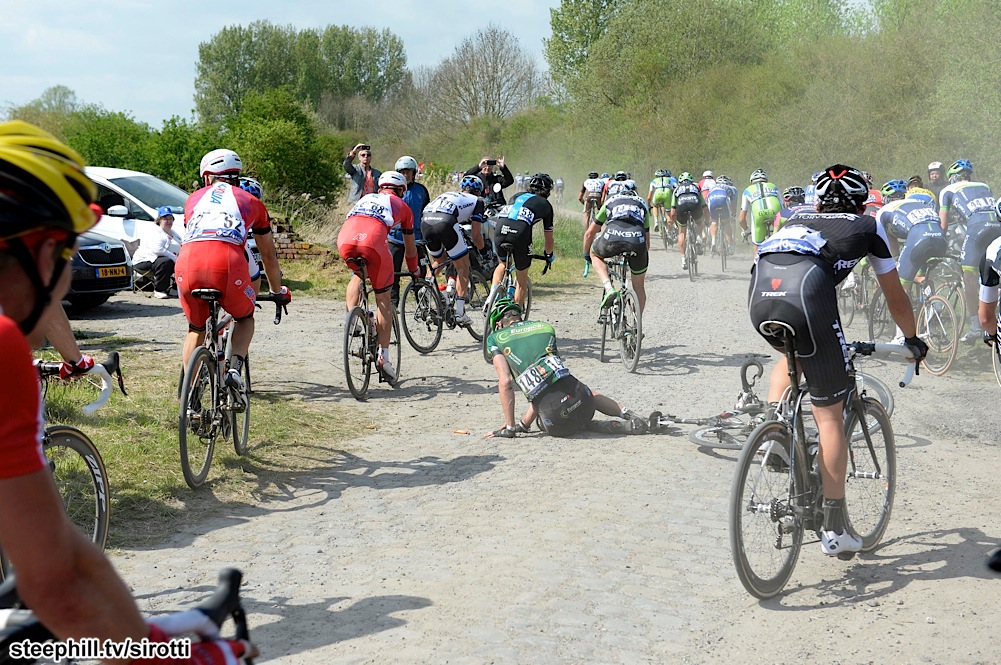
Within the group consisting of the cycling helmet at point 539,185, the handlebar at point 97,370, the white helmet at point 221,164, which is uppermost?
the cycling helmet at point 539,185

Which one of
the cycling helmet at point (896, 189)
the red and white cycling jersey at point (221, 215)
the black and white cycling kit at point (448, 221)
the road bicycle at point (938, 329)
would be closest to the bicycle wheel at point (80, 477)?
the red and white cycling jersey at point (221, 215)

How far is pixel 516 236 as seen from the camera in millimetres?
12164

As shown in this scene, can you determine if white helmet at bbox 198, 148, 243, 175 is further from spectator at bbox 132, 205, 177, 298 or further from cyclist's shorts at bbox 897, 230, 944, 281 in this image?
spectator at bbox 132, 205, 177, 298

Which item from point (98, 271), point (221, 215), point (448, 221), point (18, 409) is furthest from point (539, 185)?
point (18, 409)

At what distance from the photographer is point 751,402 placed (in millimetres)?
7727

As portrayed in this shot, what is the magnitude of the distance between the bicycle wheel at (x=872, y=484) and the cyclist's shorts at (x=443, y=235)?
26.0 ft

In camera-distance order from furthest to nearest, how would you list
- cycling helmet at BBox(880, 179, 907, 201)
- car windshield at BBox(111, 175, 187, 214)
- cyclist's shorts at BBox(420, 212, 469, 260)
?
car windshield at BBox(111, 175, 187, 214) < cycling helmet at BBox(880, 179, 907, 201) < cyclist's shorts at BBox(420, 212, 469, 260)

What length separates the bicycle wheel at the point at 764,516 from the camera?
475 cm

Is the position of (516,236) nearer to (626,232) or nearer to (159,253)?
(626,232)

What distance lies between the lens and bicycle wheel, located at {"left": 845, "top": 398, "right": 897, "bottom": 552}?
5.57 m

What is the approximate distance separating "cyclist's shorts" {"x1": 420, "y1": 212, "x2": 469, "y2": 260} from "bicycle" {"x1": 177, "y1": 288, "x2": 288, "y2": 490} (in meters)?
5.40

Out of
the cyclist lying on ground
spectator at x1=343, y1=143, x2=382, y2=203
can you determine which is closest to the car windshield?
spectator at x1=343, y1=143, x2=382, y2=203

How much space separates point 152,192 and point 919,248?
1283 centimetres

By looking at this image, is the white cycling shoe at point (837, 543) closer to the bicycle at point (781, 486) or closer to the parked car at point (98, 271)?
the bicycle at point (781, 486)
